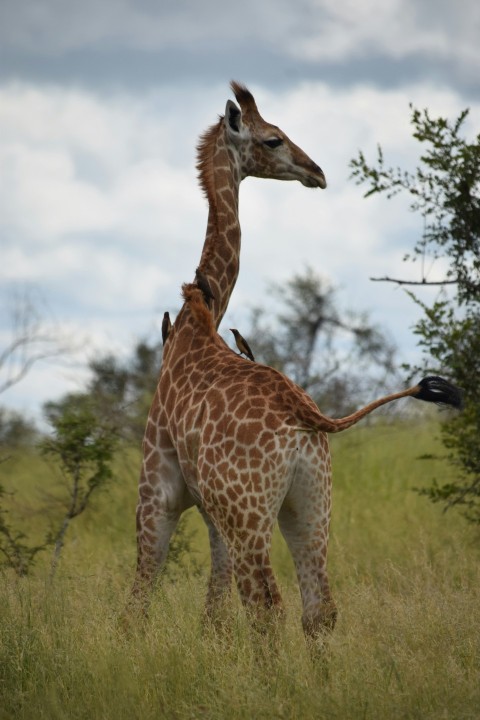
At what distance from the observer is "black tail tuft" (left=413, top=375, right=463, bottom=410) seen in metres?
5.07

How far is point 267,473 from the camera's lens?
4.77 metres

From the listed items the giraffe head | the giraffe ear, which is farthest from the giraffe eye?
the giraffe ear

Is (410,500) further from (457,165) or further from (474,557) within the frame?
(457,165)

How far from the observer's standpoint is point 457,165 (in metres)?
8.27

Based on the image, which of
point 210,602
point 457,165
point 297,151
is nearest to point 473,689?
point 210,602

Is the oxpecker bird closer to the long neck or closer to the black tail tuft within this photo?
the long neck

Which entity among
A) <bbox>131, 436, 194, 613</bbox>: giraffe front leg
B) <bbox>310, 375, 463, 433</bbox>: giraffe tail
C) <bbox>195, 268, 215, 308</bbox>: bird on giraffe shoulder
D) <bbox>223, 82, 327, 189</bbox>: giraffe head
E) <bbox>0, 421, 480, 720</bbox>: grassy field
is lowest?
<bbox>0, 421, 480, 720</bbox>: grassy field

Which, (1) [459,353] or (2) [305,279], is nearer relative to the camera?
(1) [459,353]

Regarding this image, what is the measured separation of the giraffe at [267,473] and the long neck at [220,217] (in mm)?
1137

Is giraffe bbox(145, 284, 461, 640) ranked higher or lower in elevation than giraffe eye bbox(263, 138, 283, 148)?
lower

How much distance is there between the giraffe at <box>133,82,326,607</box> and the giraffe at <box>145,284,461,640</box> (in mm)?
448

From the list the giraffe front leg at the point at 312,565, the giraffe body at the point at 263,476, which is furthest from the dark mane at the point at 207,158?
the giraffe front leg at the point at 312,565

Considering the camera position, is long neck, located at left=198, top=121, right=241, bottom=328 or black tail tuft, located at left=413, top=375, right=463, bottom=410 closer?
black tail tuft, located at left=413, top=375, right=463, bottom=410

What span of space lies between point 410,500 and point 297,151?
558cm
